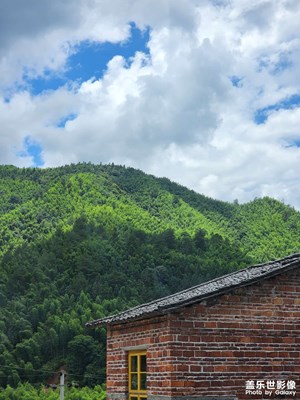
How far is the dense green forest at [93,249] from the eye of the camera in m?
68.7

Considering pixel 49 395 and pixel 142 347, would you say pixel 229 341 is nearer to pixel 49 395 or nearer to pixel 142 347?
pixel 142 347

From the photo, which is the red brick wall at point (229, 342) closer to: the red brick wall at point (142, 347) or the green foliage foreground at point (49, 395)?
the red brick wall at point (142, 347)

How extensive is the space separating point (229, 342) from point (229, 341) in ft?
0.06

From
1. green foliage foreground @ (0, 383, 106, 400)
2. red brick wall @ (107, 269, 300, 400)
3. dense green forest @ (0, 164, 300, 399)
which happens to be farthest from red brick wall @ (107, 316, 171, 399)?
dense green forest @ (0, 164, 300, 399)

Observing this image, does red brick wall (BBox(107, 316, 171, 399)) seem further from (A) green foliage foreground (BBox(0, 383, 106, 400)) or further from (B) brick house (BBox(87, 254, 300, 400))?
(A) green foliage foreground (BBox(0, 383, 106, 400))

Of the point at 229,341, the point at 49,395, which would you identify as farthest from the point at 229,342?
the point at 49,395

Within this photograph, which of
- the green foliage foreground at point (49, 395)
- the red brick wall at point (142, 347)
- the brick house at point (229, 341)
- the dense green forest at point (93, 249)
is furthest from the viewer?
the dense green forest at point (93, 249)

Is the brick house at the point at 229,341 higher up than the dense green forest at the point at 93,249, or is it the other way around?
the dense green forest at the point at 93,249

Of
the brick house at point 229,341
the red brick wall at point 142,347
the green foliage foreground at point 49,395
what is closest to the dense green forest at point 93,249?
the green foliage foreground at point 49,395

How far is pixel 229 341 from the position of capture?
1291 centimetres

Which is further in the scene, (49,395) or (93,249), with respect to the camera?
(93,249)

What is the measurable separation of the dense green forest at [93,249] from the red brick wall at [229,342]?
4488cm

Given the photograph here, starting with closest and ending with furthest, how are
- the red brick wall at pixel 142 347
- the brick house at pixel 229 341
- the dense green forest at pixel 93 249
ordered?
the brick house at pixel 229 341, the red brick wall at pixel 142 347, the dense green forest at pixel 93 249

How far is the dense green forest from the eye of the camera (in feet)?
225
